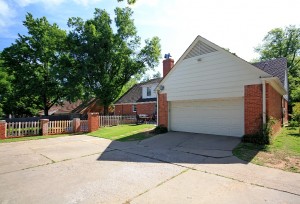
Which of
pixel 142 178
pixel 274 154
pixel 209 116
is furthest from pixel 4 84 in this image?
pixel 274 154

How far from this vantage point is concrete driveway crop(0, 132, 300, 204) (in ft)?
14.6

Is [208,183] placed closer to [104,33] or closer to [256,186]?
[256,186]

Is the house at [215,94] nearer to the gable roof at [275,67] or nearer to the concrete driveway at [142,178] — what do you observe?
the gable roof at [275,67]

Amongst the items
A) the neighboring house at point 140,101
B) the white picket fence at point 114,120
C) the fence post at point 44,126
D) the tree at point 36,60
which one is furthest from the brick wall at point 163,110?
the tree at point 36,60

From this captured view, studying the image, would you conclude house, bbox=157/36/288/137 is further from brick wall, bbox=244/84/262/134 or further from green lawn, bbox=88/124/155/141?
green lawn, bbox=88/124/155/141

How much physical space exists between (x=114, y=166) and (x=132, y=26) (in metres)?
26.6

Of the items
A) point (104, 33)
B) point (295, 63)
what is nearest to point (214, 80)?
point (104, 33)

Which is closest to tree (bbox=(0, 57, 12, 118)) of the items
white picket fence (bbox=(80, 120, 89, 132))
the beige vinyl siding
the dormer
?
white picket fence (bbox=(80, 120, 89, 132))

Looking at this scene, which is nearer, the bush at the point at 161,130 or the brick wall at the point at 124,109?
the bush at the point at 161,130

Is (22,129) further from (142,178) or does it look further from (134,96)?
(134,96)

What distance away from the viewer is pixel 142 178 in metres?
5.66

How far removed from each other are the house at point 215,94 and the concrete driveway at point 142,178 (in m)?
→ 2.91

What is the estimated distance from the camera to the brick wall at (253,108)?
32.6ft

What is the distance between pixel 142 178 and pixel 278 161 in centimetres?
502
